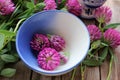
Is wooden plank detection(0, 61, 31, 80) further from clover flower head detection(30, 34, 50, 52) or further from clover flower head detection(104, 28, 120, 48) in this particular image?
clover flower head detection(104, 28, 120, 48)

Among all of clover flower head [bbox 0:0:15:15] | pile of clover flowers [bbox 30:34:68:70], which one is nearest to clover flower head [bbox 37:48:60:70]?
pile of clover flowers [bbox 30:34:68:70]

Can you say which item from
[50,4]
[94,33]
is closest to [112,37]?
[94,33]

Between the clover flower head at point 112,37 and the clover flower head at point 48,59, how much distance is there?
0.11 meters

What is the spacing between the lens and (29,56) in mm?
456

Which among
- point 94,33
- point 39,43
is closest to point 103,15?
point 94,33

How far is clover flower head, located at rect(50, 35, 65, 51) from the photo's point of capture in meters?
0.48

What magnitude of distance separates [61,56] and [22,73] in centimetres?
8

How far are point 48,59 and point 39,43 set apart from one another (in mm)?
44

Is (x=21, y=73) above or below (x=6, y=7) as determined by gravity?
below

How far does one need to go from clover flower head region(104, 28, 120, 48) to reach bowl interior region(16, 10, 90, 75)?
6 cm

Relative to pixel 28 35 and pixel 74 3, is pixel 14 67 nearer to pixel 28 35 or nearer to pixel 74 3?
pixel 28 35

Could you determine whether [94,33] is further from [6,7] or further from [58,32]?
[6,7]

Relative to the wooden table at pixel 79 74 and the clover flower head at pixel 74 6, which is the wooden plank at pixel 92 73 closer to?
the wooden table at pixel 79 74

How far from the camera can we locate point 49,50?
1.50 ft
